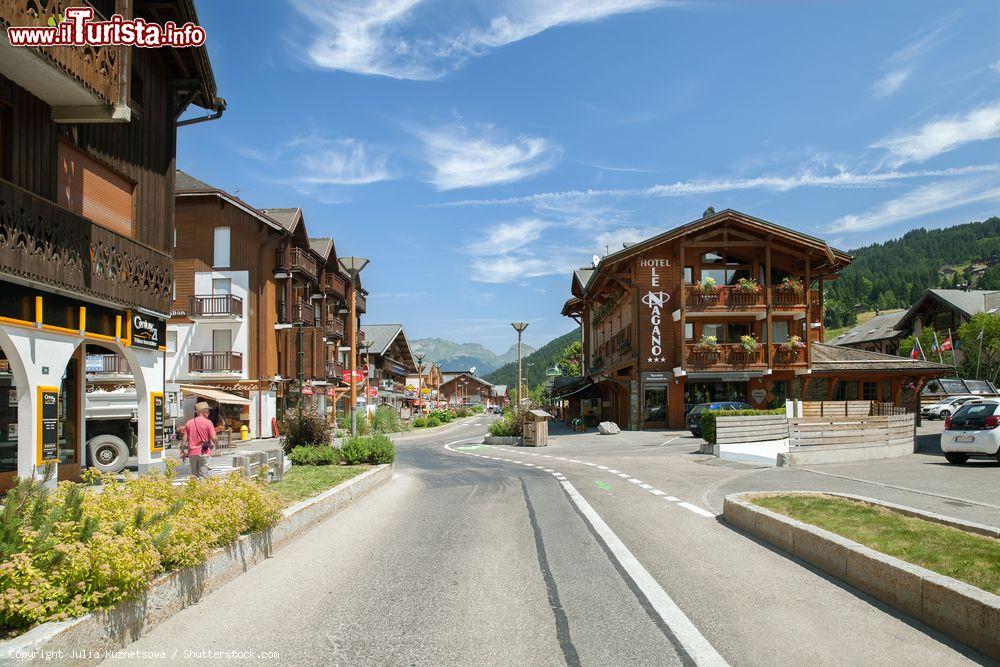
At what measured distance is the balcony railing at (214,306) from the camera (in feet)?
130

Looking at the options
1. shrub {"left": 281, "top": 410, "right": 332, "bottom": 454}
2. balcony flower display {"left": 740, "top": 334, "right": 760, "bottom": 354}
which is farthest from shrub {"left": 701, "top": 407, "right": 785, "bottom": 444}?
balcony flower display {"left": 740, "top": 334, "right": 760, "bottom": 354}

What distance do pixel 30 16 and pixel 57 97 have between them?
2.04m

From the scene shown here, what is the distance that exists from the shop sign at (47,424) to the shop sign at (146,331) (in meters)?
2.86

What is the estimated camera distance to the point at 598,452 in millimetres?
27391

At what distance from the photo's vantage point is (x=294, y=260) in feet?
148

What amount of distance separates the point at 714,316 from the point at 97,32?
101ft

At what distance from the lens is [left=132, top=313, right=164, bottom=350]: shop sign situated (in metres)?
15.4

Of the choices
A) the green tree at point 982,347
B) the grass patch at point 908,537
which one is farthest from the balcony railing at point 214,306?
the green tree at point 982,347

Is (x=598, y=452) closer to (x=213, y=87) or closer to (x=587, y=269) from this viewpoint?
(x=213, y=87)

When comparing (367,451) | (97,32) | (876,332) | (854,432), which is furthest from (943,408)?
(876,332)

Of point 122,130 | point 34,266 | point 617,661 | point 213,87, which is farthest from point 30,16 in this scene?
point 617,661

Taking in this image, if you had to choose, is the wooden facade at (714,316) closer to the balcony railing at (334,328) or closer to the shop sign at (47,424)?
the balcony railing at (334,328)

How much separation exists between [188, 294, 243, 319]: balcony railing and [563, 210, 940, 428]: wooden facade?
19.9m

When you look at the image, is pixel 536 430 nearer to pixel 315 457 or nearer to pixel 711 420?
pixel 711 420
